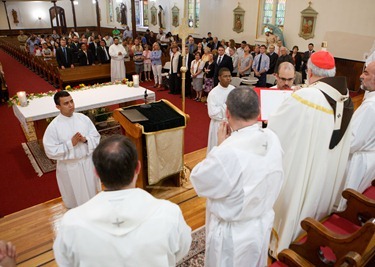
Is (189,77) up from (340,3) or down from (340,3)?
down

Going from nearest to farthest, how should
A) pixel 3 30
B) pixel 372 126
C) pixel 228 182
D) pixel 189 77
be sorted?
1. pixel 228 182
2. pixel 372 126
3. pixel 189 77
4. pixel 3 30

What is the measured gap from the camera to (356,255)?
1797mm

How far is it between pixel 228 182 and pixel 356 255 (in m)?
0.84

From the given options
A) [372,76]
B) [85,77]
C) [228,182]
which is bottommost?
[85,77]

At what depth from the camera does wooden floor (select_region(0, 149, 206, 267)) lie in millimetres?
3159

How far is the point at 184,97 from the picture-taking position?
15.2 feet

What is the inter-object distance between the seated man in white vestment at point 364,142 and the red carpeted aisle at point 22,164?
367 cm

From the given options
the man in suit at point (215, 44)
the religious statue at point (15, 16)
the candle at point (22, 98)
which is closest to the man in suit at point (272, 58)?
the man in suit at point (215, 44)

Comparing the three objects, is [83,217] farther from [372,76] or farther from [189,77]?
[189,77]

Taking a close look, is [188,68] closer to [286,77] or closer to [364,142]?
[286,77]

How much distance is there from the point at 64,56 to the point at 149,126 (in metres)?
9.13

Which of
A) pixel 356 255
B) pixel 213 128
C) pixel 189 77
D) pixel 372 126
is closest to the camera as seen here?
pixel 356 255

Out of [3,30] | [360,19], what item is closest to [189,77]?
[360,19]

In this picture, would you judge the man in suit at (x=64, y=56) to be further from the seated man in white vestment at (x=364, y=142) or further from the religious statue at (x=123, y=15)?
the religious statue at (x=123, y=15)
